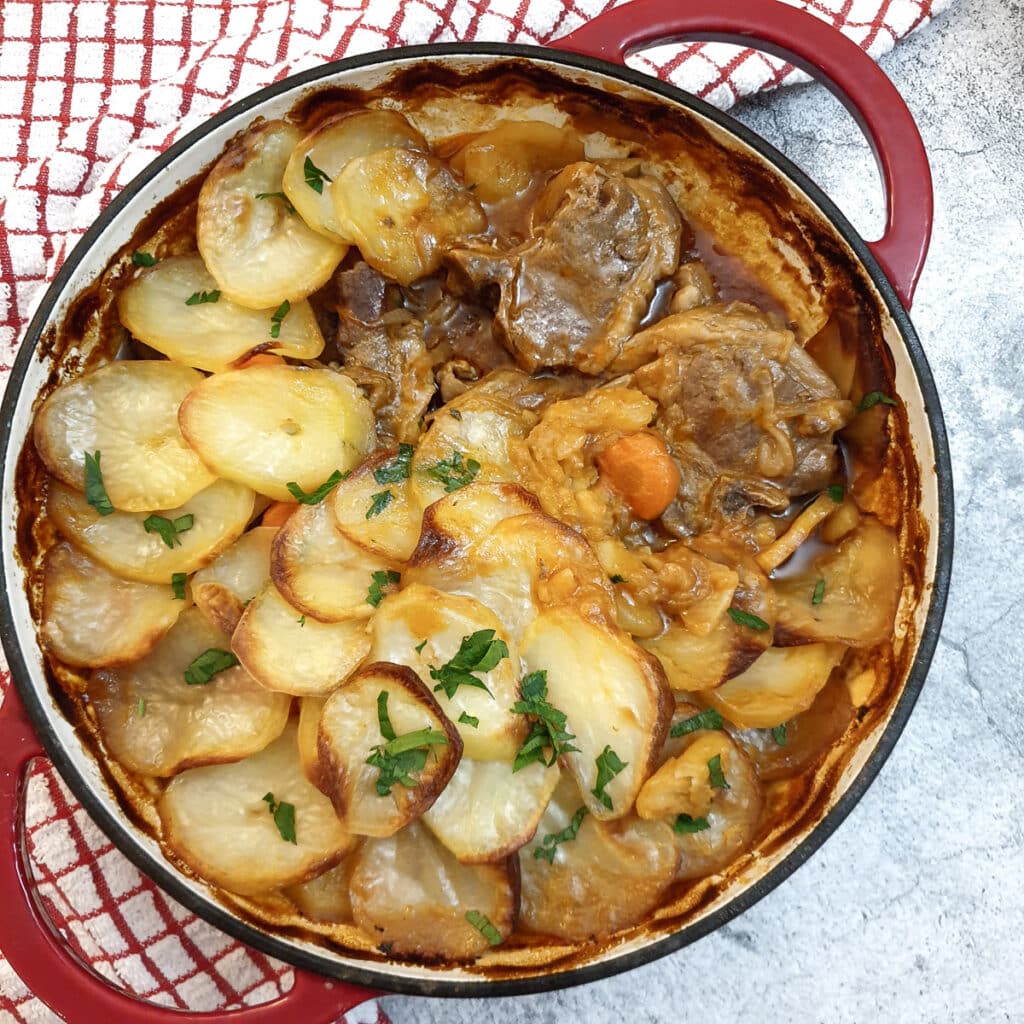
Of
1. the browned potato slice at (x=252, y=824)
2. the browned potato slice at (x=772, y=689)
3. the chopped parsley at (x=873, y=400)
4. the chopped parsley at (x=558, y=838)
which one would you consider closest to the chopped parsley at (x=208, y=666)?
the browned potato slice at (x=252, y=824)

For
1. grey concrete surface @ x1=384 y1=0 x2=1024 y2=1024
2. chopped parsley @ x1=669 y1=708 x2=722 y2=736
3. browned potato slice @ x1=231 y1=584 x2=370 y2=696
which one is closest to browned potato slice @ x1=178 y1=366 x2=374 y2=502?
browned potato slice @ x1=231 y1=584 x2=370 y2=696

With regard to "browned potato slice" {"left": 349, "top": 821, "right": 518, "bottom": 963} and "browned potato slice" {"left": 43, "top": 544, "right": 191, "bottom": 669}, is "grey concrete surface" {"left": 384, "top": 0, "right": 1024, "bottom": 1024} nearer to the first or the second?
"browned potato slice" {"left": 349, "top": 821, "right": 518, "bottom": 963}

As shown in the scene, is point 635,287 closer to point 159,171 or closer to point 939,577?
point 939,577

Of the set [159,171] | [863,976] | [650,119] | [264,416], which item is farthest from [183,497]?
[863,976]

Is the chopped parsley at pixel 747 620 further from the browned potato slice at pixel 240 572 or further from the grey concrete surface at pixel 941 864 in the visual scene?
the browned potato slice at pixel 240 572

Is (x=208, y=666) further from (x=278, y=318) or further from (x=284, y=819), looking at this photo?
(x=278, y=318)

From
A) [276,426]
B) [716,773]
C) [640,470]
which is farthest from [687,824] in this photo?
[276,426]
